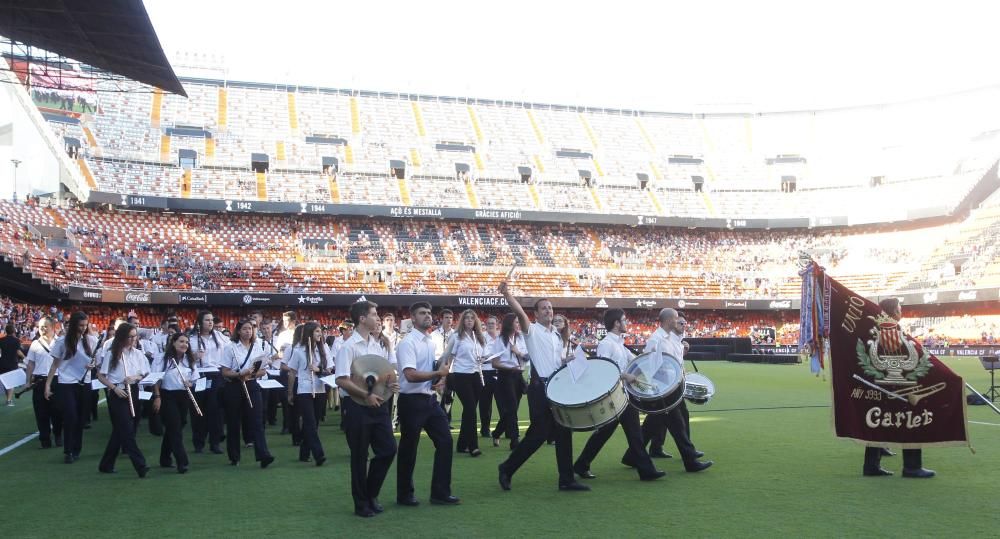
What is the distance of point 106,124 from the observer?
50406 millimetres

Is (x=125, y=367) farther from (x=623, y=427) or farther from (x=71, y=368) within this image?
(x=623, y=427)

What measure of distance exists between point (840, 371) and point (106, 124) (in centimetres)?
5011

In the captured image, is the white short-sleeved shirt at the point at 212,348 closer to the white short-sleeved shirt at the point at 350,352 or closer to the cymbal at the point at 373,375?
the white short-sleeved shirt at the point at 350,352

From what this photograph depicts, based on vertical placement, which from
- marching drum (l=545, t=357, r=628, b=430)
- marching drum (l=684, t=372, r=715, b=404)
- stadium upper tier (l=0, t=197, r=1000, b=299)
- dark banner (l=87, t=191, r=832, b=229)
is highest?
dark banner (l=87, t=191, r=832, b=229)

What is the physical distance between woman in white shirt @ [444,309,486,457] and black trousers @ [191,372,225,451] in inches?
125

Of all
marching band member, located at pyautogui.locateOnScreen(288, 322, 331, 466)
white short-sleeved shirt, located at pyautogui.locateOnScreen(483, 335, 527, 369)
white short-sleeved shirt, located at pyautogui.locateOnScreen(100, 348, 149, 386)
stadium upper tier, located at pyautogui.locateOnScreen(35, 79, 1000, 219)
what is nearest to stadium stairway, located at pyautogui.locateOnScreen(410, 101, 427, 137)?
stadium upper tier, located at pyautogui.locateOnScreen(35, 79, 1000, 219)

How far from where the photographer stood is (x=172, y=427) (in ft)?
34.1

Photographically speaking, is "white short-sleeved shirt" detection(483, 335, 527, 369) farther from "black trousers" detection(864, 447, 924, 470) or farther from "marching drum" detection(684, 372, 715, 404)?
"black trousers" detection(864, 447, 924, 470)

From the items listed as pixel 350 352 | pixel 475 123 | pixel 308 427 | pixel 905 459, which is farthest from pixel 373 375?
pixel 475 123

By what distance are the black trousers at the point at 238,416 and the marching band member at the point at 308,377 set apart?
0.51 m

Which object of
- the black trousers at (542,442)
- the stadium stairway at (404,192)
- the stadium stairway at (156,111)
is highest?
the stadium stairway at (156,111)

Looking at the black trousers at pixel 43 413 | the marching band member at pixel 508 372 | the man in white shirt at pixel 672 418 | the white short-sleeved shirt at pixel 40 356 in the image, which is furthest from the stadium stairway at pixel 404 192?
the man in white shirt at pixel 672 418

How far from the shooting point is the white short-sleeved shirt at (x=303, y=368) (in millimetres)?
10570

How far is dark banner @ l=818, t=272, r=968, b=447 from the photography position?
8.88 m
